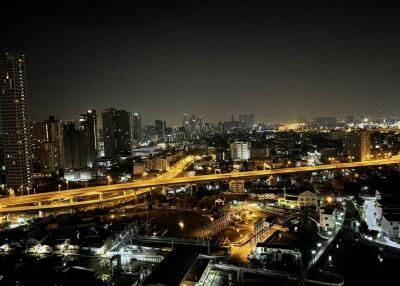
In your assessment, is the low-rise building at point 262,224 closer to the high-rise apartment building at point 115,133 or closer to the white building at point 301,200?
the white building at point 301,200

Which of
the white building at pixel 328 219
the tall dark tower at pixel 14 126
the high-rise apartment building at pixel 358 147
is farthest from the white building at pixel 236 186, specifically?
the high-rise apartment building at pixel 358 147

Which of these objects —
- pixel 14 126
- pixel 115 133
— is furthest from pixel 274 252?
pixel 115 133

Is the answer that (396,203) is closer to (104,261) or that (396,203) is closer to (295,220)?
(295,220)

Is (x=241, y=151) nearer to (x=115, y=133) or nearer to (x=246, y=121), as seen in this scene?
(x=115, y=133)

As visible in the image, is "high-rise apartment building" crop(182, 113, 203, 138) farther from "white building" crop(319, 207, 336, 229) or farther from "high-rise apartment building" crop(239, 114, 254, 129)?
"white building" crop(319, 207, 336, 229)

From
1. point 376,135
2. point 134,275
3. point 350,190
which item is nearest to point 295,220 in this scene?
point 350,190

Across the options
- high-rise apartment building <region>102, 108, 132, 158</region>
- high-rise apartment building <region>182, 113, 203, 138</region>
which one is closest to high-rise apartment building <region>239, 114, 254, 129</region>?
high-rise apartment building <region>182, 113, 203, 138</region>
